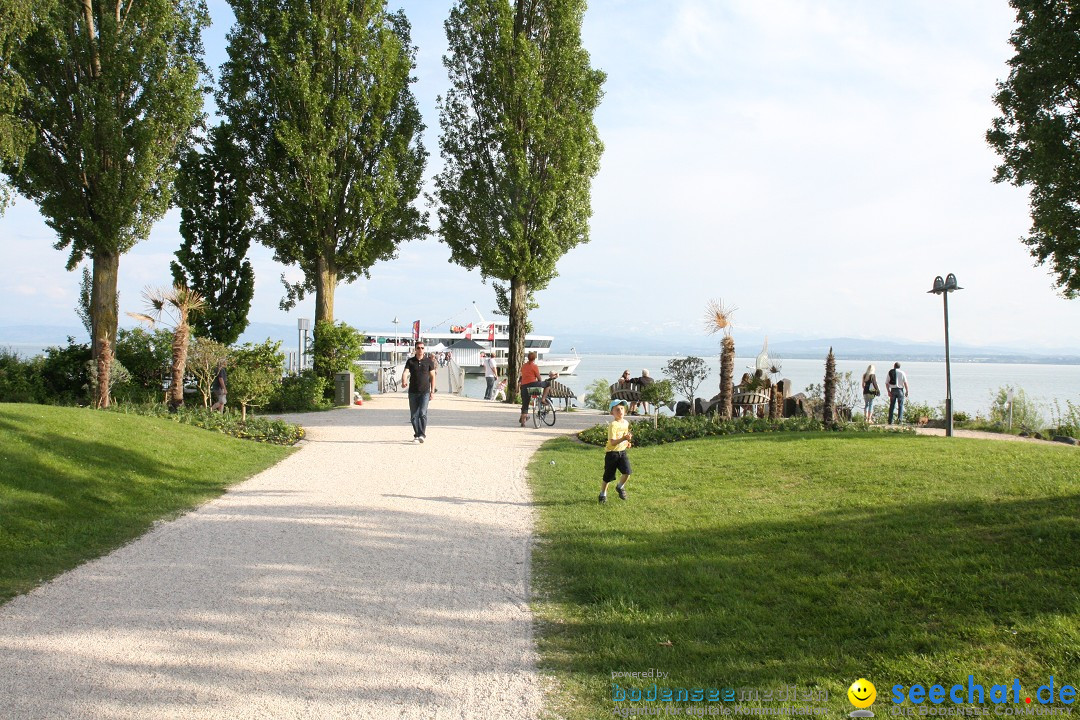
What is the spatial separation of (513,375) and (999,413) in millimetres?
14186

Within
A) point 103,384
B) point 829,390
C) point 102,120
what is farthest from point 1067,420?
point 102,120

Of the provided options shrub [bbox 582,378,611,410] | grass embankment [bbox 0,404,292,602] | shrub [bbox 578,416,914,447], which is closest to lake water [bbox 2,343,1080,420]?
shrub [bbox 582,378,611,410]

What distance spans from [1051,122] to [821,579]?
13276mm

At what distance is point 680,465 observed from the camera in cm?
1132

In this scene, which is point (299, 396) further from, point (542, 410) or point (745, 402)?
point (745, 402)

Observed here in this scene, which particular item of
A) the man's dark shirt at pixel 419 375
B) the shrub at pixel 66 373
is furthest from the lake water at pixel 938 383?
the shrub at pixel 66 373

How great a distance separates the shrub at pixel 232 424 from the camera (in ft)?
47.1

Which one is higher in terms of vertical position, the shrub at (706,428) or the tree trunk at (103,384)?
the tree trunk at (103,384)

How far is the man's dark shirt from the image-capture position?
46.1ft

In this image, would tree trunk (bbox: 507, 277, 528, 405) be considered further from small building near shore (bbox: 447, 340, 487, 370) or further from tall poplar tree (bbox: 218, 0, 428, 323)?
small building near shore (bbox: 447, 340, 487, 370)

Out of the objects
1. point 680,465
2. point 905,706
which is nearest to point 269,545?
point 905,706

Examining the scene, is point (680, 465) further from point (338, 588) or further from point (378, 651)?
point (378, 651)

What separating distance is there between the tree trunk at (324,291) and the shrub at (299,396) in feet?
8.58

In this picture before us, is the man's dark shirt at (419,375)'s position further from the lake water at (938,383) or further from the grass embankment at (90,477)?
the lake water at (938,383)
